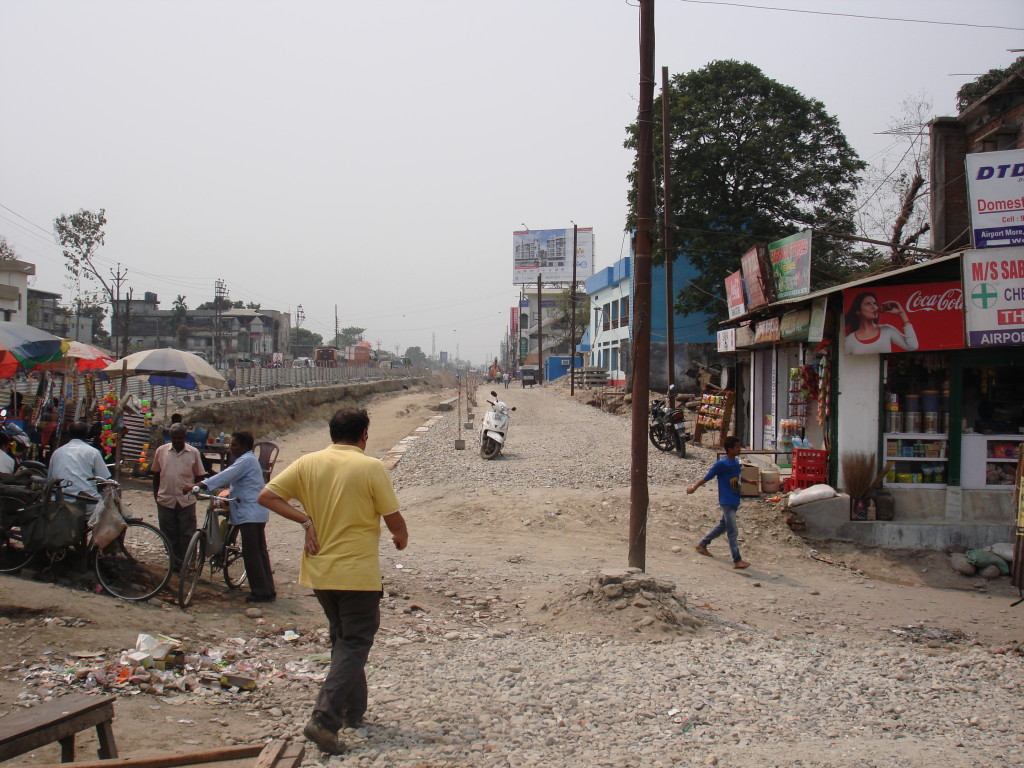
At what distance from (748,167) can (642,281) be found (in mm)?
21730

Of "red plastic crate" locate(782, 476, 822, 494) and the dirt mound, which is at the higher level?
"red plastic crate" locate(782, 476, 822, 494)

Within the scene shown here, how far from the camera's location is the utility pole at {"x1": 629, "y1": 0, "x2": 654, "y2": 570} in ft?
25.1

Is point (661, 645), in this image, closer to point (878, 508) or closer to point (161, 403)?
point (878, 508)

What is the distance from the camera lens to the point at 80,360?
13.8 meters

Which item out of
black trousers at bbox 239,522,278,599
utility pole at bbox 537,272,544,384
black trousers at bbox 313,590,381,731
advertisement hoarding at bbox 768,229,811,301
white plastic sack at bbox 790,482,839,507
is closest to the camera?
black trousers at bbox 313,590,381,731

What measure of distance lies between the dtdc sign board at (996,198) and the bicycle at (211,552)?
910 cm

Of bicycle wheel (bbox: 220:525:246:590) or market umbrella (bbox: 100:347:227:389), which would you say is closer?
bicycle wheel (bbox: 220:525:246:590)

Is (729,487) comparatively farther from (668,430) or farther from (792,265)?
(668,430)

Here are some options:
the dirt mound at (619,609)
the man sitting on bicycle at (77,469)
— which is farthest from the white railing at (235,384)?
the dirt mound at (619,609)

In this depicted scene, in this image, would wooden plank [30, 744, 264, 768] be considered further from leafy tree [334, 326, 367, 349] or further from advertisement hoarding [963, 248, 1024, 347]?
leafy tree [334, 326, 367, 349]

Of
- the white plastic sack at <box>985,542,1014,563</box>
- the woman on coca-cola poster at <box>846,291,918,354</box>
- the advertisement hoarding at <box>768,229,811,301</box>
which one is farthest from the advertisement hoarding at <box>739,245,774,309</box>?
the white plastic sack at <box>985,542,1014,563</box>

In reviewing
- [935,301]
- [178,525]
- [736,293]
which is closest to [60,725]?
[178,525]

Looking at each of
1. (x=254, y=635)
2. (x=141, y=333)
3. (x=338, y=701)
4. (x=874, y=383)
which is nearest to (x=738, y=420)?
(x=874, y=383)

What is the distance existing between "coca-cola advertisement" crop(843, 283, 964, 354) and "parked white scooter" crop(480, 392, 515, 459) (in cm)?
805
